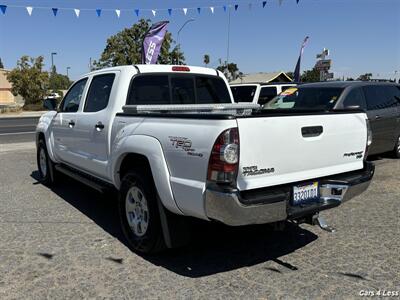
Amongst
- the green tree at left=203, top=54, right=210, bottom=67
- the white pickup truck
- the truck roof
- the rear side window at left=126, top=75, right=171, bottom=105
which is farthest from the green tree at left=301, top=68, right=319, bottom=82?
the white pickup truck

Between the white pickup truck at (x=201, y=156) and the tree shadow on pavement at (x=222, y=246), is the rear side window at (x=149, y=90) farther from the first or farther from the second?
the tree shadow on pavement at (x=222, y=246)

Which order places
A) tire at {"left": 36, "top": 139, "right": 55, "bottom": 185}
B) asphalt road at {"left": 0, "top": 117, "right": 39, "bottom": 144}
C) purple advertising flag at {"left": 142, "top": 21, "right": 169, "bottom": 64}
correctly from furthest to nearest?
purple advertising flag at {"left": 142, "top": 21, "right": 169, "bottom": 64}, asphalt road at {"left": 0, "top": 117, "right": 39, "bottom": 144}, tire at {"left": 36, "top": 139, "right": 55, "bottom": 185}

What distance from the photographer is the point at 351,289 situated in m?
3.47

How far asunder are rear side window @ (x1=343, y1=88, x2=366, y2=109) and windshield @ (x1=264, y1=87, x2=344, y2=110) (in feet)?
0.58

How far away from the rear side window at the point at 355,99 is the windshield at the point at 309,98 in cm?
18

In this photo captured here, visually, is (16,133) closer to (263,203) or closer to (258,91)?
(258,91)

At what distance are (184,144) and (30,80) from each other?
155ft

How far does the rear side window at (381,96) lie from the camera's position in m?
8.64

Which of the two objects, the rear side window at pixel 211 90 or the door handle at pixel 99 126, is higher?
the rear side window at pixel 211 90

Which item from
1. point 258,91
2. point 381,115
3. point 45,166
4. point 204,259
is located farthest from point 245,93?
point 204,259

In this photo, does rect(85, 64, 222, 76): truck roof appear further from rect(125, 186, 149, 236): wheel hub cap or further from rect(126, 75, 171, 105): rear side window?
rect(125, 186, 149, 236): wheel hub cap

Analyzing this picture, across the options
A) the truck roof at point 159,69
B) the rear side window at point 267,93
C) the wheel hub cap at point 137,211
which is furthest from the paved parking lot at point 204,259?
the rear side window at point 267,93

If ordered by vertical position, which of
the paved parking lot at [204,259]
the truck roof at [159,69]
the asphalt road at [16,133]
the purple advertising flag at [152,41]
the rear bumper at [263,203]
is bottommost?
the asphalt road at [16,133]

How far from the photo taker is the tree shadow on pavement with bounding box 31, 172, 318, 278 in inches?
157
